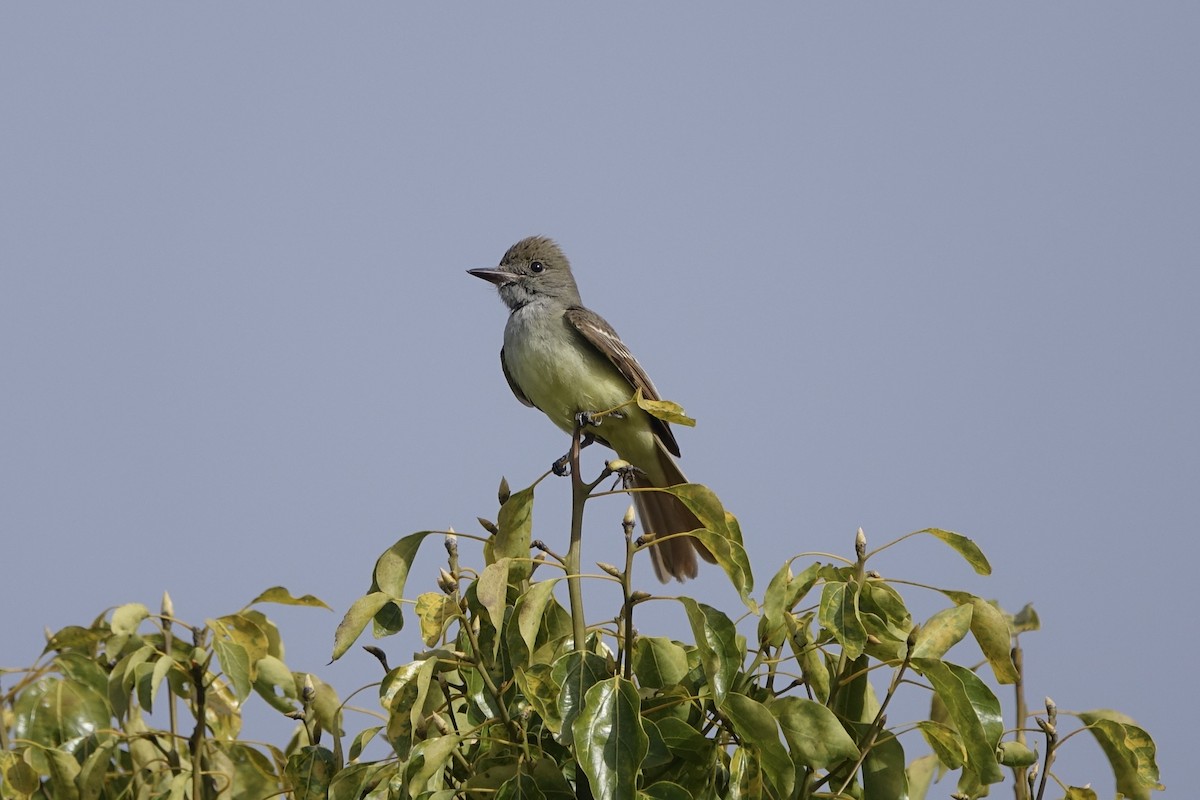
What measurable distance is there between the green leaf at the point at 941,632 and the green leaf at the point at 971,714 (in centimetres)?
3

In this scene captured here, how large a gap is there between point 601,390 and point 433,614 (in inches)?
122

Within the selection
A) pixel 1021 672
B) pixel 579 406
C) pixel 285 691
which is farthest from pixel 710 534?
pixel 579 406

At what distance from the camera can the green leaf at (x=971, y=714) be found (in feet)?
8.29

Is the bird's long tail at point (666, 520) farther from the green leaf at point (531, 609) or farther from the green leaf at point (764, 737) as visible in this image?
the green leaf at point (764, 737)

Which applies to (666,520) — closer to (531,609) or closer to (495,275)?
(495,275)

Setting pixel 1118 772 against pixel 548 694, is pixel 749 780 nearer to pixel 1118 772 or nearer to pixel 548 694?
pixel 548 694

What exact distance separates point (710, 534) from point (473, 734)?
24.5 inches

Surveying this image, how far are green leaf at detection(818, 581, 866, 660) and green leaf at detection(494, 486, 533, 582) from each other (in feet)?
2.32

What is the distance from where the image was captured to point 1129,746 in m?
2.96

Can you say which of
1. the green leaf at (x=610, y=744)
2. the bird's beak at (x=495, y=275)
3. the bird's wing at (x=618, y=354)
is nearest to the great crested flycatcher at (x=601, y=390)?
the bird's wing at (x=618, y=354)

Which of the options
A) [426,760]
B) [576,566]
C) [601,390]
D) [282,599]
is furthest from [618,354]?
[426,760]

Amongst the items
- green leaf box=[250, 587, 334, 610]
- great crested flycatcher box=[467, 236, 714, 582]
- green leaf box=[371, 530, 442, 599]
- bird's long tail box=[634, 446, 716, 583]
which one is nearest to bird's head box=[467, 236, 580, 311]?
great crested flycatcher box=[467, 236, 714, 582]

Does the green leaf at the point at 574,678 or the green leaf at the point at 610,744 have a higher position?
the green leaf at the point at 574,678

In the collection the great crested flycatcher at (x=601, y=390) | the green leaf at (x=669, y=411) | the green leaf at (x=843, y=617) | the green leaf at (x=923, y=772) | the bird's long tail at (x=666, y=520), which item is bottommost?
the green leaf at (x=923, y=772)
